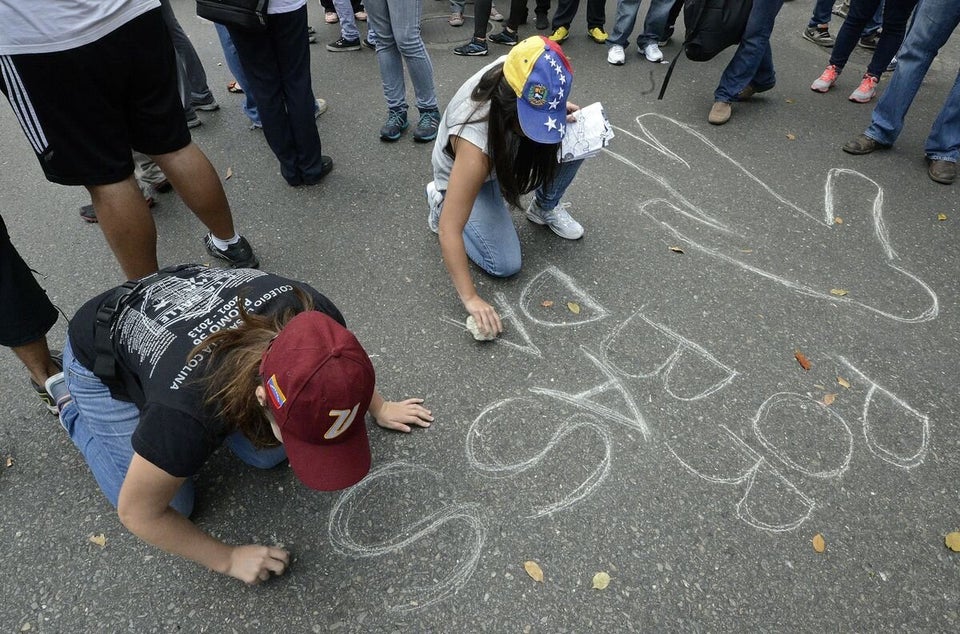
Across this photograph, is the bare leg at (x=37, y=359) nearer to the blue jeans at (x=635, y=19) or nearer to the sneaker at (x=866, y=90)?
the blue jeans at (x=635, y=19)

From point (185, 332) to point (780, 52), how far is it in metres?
5.02

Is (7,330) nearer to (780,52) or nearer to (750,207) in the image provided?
(750,207)

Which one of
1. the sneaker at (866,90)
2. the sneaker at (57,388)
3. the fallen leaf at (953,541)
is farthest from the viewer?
the sneaker at (866,90)

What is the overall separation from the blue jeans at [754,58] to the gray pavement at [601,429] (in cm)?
68

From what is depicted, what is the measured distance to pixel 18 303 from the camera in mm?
1623

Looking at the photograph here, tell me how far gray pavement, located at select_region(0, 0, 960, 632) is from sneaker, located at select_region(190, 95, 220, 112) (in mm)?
957

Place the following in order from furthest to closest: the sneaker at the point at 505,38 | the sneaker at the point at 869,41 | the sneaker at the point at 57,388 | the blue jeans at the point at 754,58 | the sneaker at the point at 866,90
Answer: the sneaker at the point at 505,38 < the sneaker at the point at 869,41 < the sneaker at the point at 866,90 < the blue jeans at the point at 754,58 < the sneaker at the point at 57,388

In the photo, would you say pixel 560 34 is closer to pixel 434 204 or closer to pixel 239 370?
pixel 434 204

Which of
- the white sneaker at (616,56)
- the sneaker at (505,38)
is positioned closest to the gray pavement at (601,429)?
the white sneaker at (616,56)

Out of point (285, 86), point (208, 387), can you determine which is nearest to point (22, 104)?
point (285, 86)

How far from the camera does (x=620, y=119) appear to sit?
142 inches

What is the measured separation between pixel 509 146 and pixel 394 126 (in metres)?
1.76

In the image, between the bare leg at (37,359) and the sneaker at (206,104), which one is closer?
the bare leg at (37,359)

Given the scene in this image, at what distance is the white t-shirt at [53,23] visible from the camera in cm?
159
